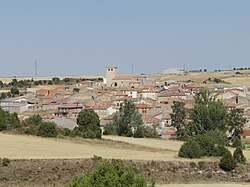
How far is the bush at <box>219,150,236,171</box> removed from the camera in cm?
4816

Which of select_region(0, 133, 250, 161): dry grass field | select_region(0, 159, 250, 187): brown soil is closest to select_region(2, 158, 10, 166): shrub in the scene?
select_region(0, 159, 250, 187): brown soil

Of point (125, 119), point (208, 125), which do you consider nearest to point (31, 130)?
point (125, 119)

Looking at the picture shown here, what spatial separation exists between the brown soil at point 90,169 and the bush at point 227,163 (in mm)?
432

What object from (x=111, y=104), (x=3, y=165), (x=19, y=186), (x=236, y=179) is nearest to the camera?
(x=19, y=186)

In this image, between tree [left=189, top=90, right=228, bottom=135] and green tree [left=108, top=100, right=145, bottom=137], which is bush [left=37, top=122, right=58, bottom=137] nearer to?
green tree [left=108, top=100, right=145, bottom=137]

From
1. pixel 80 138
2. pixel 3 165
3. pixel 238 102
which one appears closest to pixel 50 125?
pixel 80 138

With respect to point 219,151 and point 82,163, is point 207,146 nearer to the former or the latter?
point 219,151

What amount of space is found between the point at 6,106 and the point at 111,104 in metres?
18.0

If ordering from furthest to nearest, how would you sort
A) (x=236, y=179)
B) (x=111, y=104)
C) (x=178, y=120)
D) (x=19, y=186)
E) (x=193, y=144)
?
(x=111, y=104) → (x=178, y=120) → (x=193, y=144) → (x=236, y=179) → (x=19, y=186)

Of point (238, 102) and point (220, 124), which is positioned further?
point (238, 102)

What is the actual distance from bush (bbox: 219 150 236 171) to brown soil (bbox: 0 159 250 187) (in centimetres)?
43

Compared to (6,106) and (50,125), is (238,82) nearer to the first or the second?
(6,106)

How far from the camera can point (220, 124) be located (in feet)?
239

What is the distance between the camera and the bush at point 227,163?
48156mm
